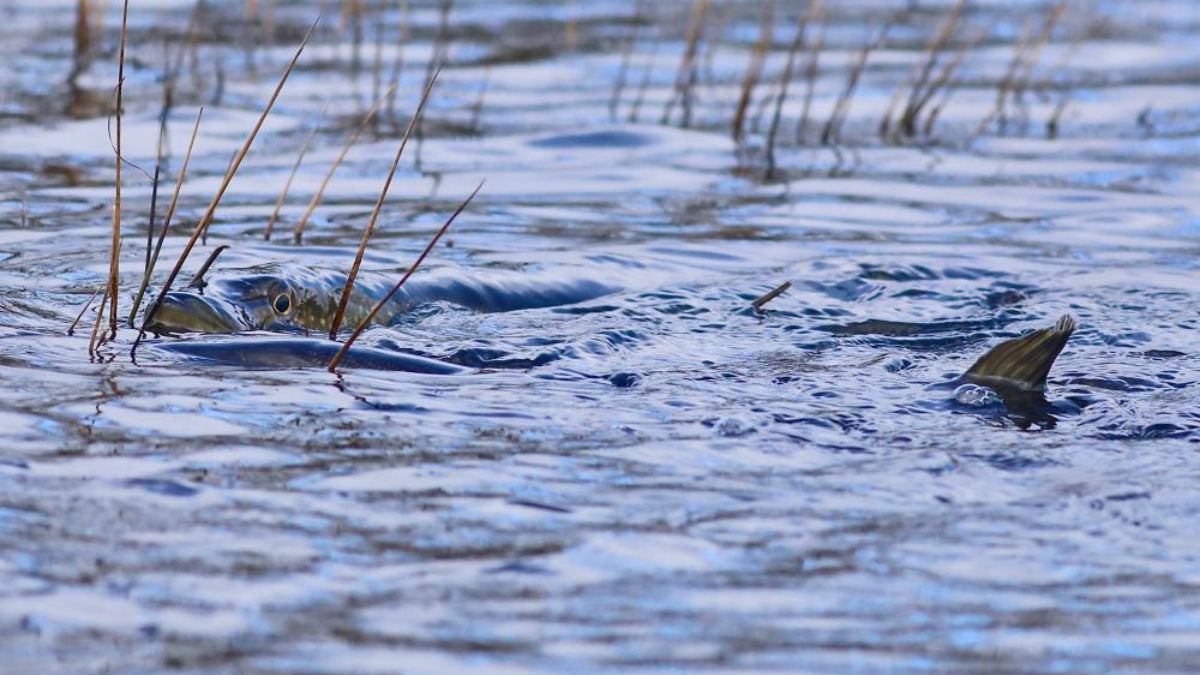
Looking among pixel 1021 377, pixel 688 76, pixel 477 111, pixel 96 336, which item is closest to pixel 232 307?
pixel 96 336

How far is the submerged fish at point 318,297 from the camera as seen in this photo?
4617 mm

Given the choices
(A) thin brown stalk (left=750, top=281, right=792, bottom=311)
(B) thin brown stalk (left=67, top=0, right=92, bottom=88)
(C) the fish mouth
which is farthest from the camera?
(B) thin brown stalk (left=67, top=0, right=92, bottom=88)

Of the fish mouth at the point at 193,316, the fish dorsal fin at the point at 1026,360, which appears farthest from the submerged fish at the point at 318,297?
the fish dorsal fin at the point at 1026,360

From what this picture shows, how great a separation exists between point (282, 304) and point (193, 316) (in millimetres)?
334

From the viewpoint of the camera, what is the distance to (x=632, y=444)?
3617 mm

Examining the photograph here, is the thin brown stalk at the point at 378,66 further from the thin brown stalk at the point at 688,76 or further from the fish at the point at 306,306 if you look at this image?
the fish at the point at 306,306

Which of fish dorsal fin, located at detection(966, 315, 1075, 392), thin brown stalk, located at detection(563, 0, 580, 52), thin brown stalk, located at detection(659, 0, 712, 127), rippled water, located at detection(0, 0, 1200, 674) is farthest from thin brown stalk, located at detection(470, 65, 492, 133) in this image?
fish dorsal fin, located at detection(966, 315, 1075, 392)

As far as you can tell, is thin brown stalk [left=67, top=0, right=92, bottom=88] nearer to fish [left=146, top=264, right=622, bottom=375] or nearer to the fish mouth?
fish [left=146, top=264, right=622, bottom=375]

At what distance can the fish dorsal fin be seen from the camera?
4.07 metres

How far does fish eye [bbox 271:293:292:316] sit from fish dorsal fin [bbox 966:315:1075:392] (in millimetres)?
1959

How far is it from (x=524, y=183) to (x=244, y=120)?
2.15m

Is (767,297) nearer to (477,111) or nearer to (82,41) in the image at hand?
(477,111)

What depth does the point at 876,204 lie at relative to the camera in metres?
7.70

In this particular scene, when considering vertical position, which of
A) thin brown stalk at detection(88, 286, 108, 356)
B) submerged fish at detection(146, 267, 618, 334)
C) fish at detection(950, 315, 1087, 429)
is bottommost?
submerged fish at detection(146, 267, 618, 334)
